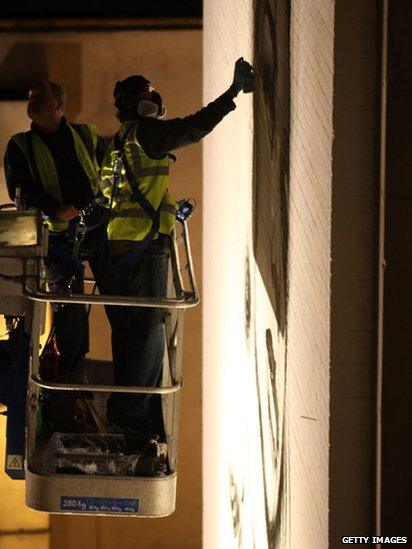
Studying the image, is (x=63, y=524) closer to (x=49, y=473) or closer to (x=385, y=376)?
(x=49, y=473)

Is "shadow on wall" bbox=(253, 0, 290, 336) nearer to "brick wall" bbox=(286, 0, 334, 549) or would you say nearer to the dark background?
"brick wall" bbox=(286, 0, 334, 549)

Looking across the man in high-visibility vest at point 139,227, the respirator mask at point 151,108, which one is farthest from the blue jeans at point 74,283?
the respirator mask at point 151,108

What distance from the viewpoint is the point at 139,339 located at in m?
6.67

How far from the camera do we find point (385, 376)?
390 centimetres

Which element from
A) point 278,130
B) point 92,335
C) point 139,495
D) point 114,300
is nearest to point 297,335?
point 278,130

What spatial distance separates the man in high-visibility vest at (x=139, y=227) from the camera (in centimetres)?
640

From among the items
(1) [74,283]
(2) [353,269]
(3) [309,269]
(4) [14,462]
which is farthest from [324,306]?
(4) [14,462]

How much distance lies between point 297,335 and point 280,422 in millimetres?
618

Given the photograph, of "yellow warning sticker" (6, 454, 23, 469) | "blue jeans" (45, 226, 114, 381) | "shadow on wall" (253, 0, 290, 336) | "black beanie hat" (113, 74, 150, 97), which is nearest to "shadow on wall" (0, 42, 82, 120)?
"blue jeans" (45, 226, 114, 381)

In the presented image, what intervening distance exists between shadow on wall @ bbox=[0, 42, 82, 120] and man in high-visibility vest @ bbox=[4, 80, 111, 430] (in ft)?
18.1

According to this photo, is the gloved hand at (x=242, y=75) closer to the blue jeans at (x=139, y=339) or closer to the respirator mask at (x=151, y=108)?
the respirator mask at (x=151, y=108)

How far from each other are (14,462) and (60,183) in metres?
1.43

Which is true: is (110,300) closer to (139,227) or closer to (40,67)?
(139,227)

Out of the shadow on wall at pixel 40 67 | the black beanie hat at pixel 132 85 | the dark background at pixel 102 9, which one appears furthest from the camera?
the shadow on wall at pixel 40 67
